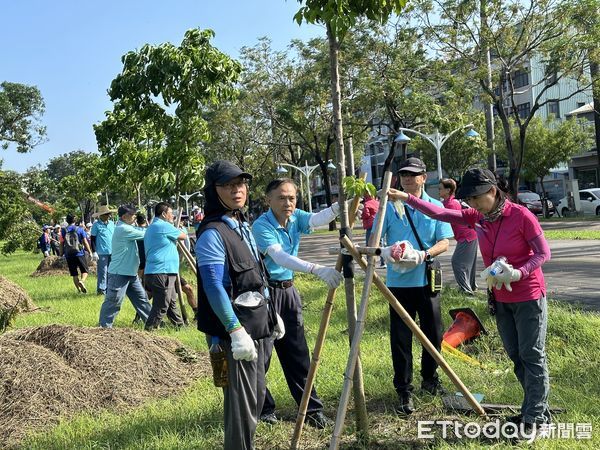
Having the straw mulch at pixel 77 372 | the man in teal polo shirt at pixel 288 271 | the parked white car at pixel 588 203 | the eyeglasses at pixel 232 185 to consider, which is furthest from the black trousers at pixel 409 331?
the parked white car at pixel 588 203

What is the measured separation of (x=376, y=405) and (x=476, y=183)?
73.6 inches

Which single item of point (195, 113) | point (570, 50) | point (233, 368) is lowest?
point (233, 368)

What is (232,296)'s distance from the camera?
11.2 feet

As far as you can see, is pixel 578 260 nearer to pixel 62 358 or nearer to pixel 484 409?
pixel 484 409

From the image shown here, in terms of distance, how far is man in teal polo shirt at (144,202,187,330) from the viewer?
26.3ft

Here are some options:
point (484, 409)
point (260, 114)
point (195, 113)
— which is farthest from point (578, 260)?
point (260, 114)

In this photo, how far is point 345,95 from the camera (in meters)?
26.2

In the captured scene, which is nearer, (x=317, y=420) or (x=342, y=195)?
(x=342, y=195)

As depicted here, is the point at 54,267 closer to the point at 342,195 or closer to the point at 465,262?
the point at 465,262

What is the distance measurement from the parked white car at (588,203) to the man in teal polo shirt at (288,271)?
3018 cm

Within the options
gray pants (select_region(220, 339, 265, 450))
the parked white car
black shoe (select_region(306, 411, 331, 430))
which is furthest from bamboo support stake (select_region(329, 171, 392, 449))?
the parked white car

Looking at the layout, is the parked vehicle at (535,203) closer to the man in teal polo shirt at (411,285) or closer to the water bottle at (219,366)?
the man in teal polo shirt at (411,285)

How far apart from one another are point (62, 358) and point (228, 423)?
108 inches

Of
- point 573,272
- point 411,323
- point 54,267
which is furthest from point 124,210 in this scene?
point 54,267
